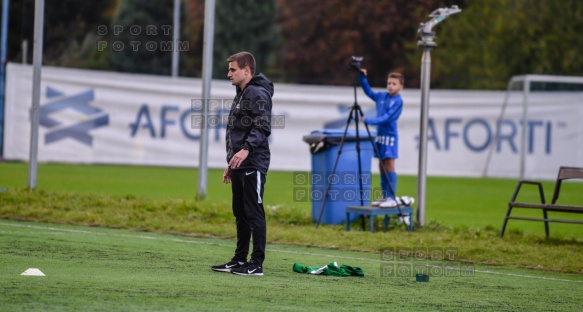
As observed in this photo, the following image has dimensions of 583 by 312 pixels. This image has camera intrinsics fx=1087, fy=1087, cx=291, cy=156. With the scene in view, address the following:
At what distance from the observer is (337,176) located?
51.7 feet

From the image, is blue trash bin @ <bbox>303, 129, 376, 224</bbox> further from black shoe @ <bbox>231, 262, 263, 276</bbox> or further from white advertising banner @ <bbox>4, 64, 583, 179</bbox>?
white advertising banner @ <bbox>4, 64, 583, 179</bbox>

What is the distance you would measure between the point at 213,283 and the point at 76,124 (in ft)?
58.8

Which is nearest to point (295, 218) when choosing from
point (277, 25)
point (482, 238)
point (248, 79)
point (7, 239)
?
point (482, 238)

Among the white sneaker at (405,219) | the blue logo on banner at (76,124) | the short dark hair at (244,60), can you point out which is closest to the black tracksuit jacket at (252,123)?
the short dark hair at (244,60)

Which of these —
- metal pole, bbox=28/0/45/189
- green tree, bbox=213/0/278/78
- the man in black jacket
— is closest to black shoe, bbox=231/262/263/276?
the man in black jacket

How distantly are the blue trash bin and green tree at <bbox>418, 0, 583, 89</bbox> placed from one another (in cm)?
2212

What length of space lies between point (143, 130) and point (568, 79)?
1092 cm

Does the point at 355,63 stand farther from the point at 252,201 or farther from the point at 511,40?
the point at 511,40

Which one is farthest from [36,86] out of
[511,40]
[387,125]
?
[511,40]

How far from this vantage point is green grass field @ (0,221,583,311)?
8594mm

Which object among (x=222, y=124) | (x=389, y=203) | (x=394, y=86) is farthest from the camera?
(x=222, y=124)

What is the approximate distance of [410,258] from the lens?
1305 centimetres

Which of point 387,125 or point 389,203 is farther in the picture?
point 387,125

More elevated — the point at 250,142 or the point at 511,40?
the point at 511,40
